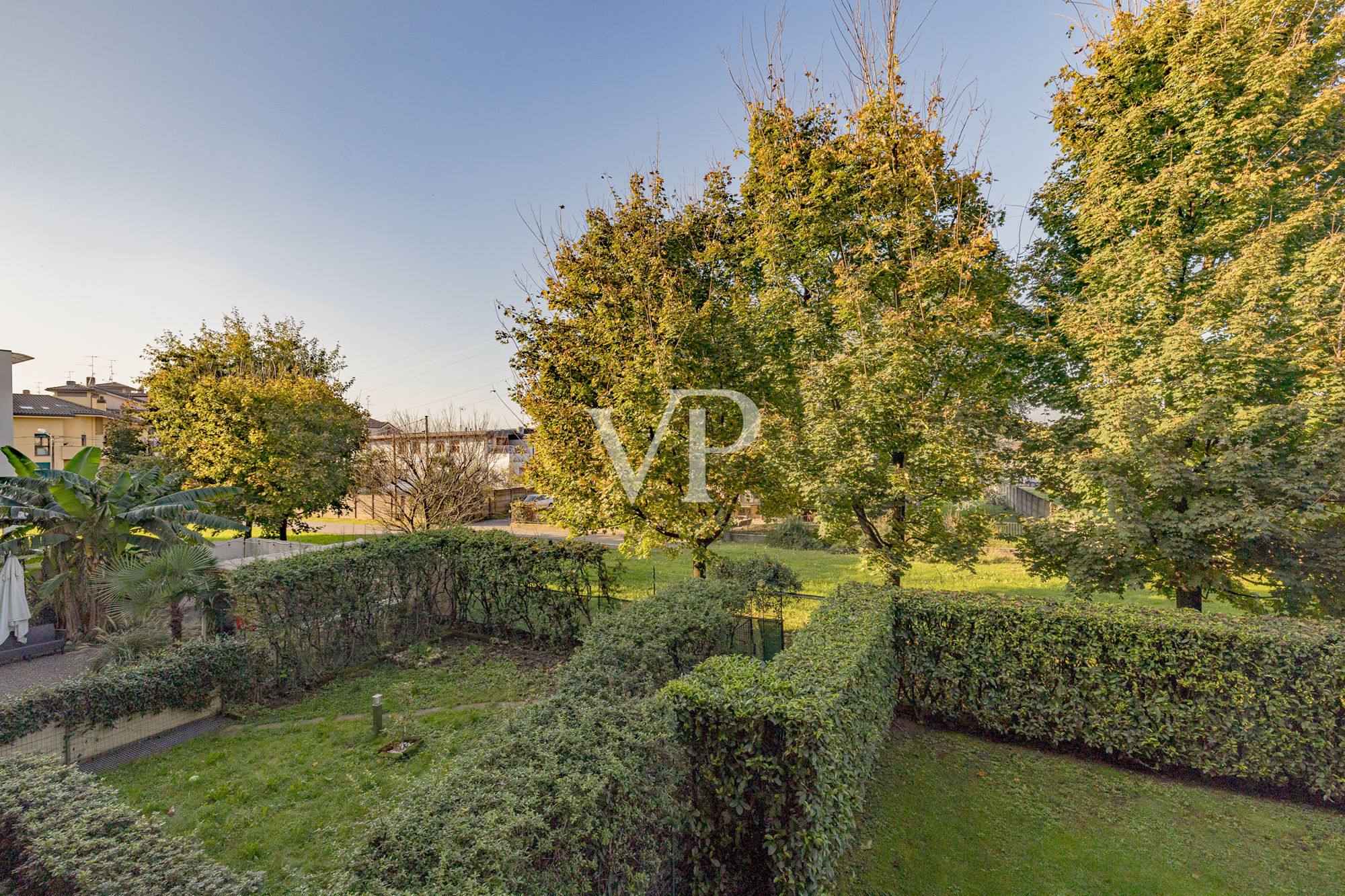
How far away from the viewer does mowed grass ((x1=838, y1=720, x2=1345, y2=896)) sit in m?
4.27

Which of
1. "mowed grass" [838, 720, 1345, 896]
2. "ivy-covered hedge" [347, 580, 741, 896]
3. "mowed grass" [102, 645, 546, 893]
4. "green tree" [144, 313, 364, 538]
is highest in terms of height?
"green tree" [144, 313, 364, 538]

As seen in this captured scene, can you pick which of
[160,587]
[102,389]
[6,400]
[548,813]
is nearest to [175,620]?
[160,587]

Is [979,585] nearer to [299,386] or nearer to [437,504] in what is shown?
[437,504]

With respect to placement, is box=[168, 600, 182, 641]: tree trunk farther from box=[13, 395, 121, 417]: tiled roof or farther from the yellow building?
box=[13, 395, 121, 417]: tiled roof

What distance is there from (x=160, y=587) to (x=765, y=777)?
9.63 meters

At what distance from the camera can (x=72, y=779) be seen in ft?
12.8

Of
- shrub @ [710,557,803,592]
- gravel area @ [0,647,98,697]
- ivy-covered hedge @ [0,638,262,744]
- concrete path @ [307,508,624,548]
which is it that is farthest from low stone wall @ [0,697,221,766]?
concrete path @ [307,508,624,548]

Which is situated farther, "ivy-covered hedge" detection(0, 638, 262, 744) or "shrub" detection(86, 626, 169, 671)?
"shrub" detection(86, 626, 169, 671)

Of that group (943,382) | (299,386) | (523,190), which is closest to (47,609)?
(299,386)

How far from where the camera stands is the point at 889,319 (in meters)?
8.13

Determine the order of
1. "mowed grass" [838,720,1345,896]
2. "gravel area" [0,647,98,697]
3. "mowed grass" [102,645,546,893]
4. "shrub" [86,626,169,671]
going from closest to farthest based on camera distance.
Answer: "mowed grass" [838,720,1345,896] < "mowed grass" [102,645,546,893] < "shrub" [86,626,169,671] < "gravel area" [0,647,98,697]

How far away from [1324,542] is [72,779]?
13.4 meters

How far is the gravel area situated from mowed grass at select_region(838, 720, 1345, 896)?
12.4 metres

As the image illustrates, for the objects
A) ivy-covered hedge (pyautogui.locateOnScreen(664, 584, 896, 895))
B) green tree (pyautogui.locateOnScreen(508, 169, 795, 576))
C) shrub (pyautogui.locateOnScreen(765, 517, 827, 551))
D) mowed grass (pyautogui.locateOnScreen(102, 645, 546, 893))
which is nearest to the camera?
ivy-covered hedge (pyautogui.locateOnScreen(664, 584, 896, 895))
